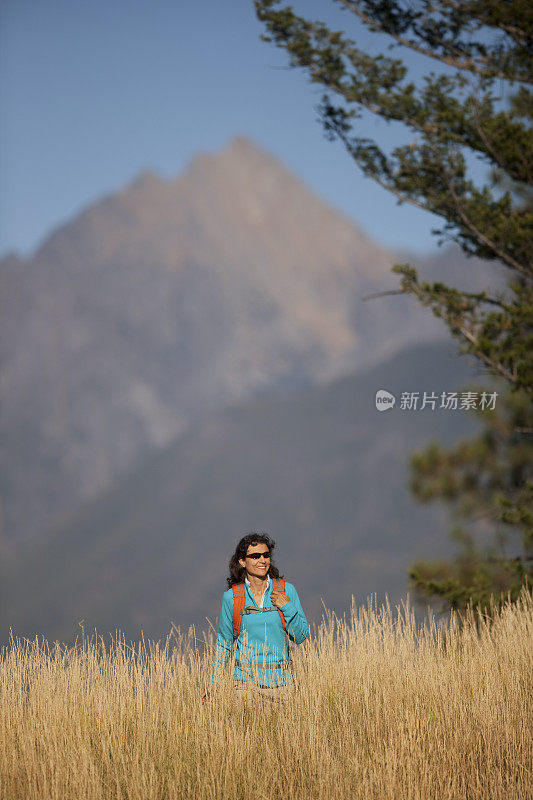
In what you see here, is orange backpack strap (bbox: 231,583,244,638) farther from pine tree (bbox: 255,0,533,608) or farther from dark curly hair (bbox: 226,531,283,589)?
pine tree (bbox: 255,0,533,608)

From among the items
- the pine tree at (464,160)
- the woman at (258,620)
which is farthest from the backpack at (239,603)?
the pine tree at (464,160)

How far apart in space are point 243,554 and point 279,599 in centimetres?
29

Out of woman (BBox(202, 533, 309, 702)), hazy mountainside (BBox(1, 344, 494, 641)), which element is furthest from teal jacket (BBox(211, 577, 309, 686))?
hazy mountainside (BBox(1, 344, 494, 641))

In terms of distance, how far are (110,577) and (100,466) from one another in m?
37.4

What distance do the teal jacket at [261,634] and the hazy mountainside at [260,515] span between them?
113 metres

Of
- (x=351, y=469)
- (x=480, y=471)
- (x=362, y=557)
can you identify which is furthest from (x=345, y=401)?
(x=480, y=471)

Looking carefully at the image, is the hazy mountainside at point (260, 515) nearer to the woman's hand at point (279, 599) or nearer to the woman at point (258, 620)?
the woman at point (258, 620)

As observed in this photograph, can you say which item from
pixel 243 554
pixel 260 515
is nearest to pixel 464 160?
pixel 243 554

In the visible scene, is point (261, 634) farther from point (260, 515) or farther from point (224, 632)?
point (260, 515)

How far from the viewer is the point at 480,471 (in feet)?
44.7

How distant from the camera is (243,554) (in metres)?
4.45

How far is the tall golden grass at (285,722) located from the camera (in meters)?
4.35

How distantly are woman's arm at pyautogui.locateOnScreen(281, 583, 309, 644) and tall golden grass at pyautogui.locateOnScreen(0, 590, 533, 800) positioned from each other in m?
0.51

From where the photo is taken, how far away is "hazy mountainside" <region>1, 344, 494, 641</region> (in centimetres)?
12900
